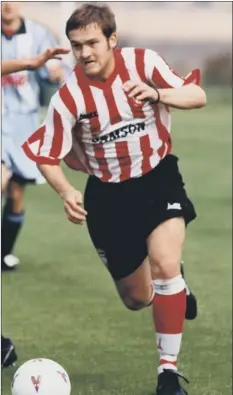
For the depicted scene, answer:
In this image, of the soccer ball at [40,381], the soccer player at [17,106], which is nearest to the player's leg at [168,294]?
the soccer ball at [40,381]

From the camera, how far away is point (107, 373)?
21.6ft

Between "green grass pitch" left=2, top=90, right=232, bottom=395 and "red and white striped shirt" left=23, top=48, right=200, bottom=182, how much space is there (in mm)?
1086

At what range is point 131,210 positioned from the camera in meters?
6.20

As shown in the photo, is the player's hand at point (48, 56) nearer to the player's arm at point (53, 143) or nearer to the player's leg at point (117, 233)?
the player's arm at point (53, 143)

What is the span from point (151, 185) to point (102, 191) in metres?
0.27

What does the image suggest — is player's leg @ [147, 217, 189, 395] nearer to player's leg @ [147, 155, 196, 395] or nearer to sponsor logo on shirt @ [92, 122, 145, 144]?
player's leg @ [147, 155, 196, 395]

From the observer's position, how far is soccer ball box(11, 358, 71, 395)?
18.1 feet

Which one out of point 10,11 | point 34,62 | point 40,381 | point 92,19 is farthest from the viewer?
point 10,11

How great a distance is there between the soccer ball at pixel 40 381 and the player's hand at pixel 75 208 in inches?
25.0

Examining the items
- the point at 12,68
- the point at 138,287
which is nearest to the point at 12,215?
the point at 12,68

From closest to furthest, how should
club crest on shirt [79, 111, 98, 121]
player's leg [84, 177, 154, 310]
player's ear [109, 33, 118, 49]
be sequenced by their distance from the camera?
player's ear [109, 33, 118, 49], club crest on shirt [79, 111, 98, 121], player's leg [84, 177, 154, 310]

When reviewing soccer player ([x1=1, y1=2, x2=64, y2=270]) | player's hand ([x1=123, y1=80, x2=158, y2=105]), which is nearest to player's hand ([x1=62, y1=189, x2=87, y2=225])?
player's hand ([x1=123, y1=80, x2=158, y2=105])

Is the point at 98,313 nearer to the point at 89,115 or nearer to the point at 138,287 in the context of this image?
the point at 138,287

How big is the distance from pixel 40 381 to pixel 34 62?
1.72 m
